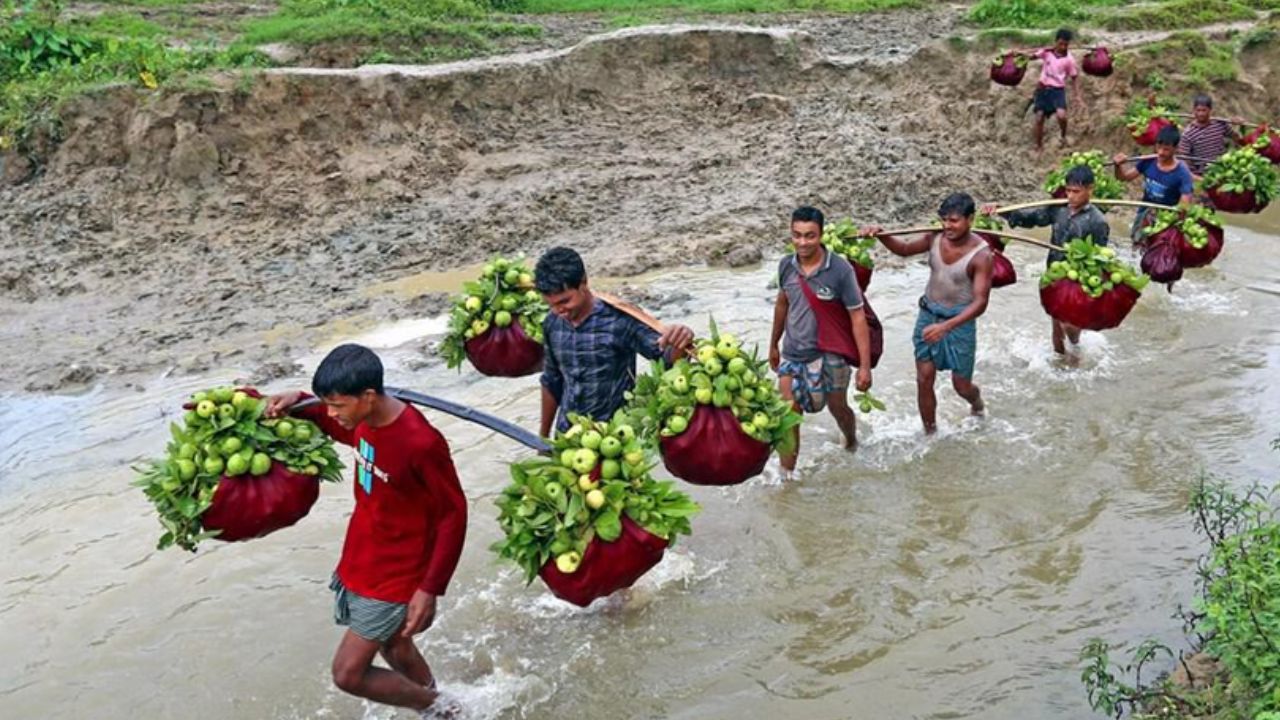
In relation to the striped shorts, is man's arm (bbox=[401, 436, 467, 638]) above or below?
above

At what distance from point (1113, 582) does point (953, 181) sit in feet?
26.0

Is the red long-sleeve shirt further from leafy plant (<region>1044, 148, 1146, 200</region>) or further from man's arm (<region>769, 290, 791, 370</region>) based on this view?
leafy plant (<region>1044, 148, 1146, 200</region>)

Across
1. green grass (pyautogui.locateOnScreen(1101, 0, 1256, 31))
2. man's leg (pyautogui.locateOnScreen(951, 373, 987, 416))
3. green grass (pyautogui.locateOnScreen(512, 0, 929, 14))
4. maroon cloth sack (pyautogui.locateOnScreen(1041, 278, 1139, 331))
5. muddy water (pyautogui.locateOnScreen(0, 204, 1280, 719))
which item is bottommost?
muddy water (pyautogui.locateOnScreen(0, 204, 1280, 719))

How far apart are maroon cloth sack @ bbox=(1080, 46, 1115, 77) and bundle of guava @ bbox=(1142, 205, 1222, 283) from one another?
17.8 feet

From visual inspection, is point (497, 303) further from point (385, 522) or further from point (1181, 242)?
point (1181, 242)

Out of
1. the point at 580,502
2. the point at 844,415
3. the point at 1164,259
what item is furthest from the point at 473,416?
the point at 1164,259

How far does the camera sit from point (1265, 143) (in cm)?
1005

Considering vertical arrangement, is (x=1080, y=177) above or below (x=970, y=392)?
above

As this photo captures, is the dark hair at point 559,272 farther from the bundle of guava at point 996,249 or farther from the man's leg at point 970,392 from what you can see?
the bundle of guava at point 996,249

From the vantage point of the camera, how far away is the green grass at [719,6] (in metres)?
19.7

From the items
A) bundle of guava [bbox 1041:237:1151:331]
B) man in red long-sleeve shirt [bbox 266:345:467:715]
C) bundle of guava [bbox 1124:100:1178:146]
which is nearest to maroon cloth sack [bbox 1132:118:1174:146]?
bundle of guava [bbox 1124:100:1178:146]

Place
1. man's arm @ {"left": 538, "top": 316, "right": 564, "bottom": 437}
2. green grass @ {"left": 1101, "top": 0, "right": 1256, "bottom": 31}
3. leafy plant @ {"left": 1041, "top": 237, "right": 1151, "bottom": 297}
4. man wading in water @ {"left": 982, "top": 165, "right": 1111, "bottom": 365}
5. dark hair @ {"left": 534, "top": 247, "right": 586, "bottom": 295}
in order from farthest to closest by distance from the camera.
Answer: green grass @ {"left": 1101, "top": 0, "right": 1256, "bottom": 31} → man wading in water @ {"left": 982, "top": 165, "right": 1111, "bottom": 365} → leafy plant @ {"left": 1041, "top": 237, "right": 1151, "bottom": 297} → man's arm @ {"left": 538, "top": 316, "right": 564, "bottom": 437} → dark hair @ {"left": 534, "top": 247, "right": 586, "bottom": 295}

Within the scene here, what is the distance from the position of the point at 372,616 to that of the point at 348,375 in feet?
3.13

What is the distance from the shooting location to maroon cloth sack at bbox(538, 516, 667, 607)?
3.94 m
